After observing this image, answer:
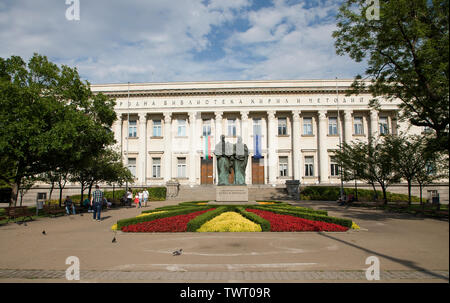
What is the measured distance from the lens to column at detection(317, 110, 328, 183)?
43062mm

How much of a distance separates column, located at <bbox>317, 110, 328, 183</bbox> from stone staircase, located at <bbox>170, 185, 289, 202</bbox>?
8.94 metres

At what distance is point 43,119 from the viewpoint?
19000 mm

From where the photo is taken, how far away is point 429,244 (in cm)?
285

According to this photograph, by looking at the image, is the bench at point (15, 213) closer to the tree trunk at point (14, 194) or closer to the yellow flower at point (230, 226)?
the tree trunk at point (14, 194)

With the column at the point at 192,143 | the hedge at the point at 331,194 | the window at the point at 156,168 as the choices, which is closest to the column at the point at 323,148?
the hedge at the point at 331,194

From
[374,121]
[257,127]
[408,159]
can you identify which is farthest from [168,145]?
[408,159]

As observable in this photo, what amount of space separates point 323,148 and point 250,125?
11.7 m

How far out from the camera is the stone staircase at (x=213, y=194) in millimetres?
34656

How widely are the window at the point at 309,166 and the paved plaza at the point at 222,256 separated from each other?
109 feet

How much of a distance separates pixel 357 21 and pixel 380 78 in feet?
12.6

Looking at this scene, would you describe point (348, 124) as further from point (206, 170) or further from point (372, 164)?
point (206, 170)

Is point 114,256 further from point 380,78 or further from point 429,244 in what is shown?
point 380,78
